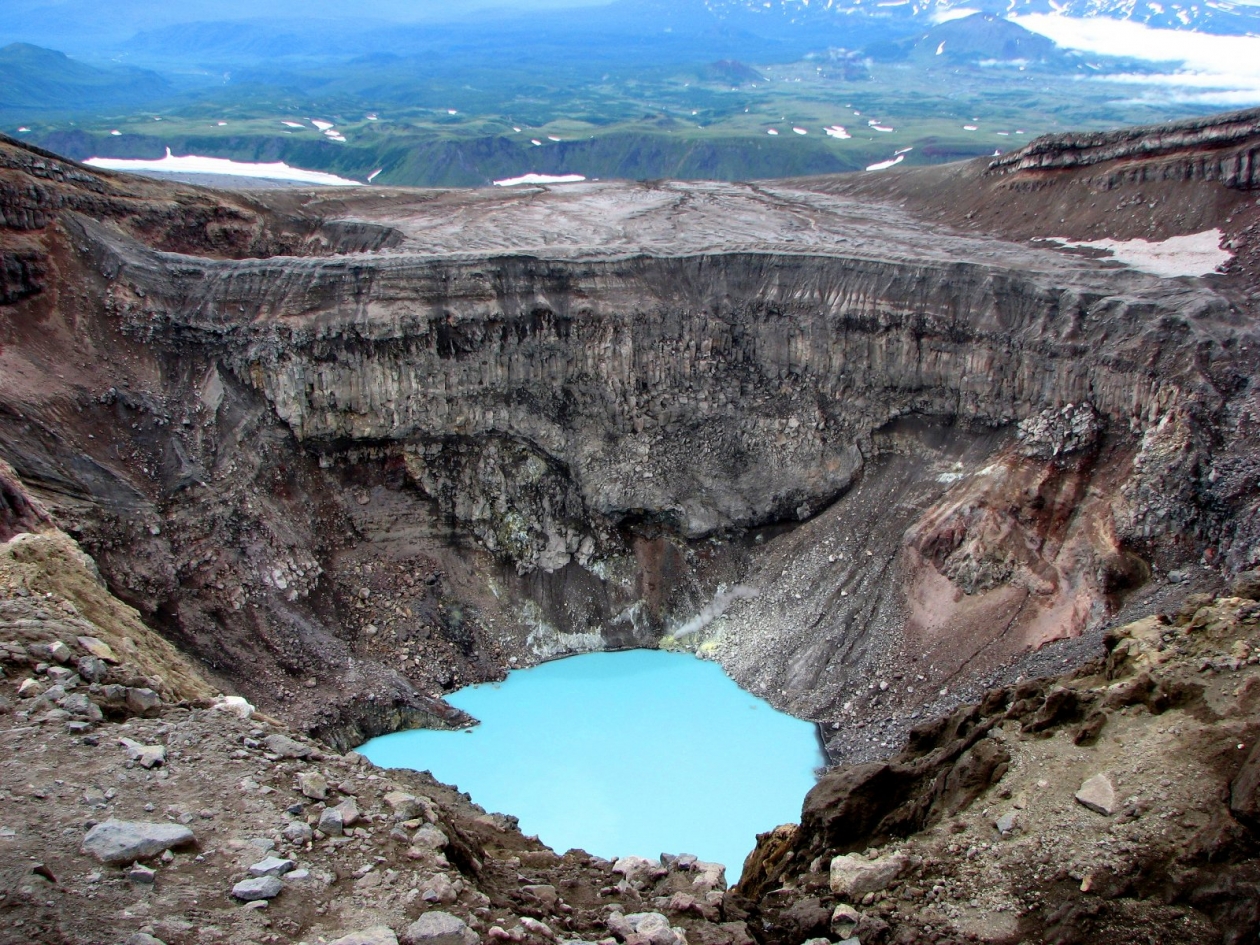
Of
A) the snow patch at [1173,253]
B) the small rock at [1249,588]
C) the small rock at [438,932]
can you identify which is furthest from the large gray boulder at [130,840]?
the snow patch at [1173,253]

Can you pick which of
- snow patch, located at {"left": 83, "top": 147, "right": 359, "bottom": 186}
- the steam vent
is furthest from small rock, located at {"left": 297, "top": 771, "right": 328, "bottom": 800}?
snow patch, located at {"left": 83, "top": 147, "right": 359, "bottom": 186}

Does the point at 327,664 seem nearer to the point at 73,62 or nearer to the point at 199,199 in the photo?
the point at 199,199

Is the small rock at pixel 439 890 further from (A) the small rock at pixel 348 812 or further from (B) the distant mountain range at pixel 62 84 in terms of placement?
(B) the distant mountain range at pixel 62 84

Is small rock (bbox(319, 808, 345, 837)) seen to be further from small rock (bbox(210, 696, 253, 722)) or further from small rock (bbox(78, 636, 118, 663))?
small rock (bbox(78, 636, 118, 663))

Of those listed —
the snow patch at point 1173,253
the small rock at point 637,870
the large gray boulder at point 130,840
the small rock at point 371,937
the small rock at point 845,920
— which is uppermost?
the snow patch at point 1173,253

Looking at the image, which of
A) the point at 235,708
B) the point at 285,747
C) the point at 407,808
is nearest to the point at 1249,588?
the point at 407,808
